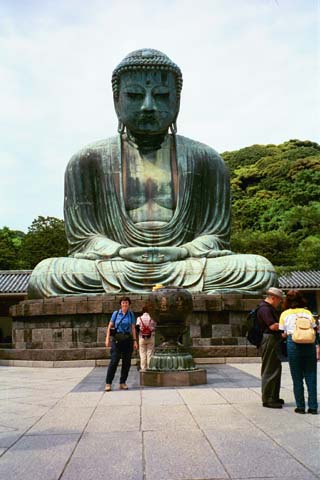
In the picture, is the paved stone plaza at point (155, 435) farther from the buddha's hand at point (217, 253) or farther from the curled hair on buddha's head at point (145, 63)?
the curled hair on buddha's head at point (145, 63)

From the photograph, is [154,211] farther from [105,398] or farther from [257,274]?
[105,398]

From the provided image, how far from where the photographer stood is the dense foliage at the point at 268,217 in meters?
27.6

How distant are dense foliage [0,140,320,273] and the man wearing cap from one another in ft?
54.3

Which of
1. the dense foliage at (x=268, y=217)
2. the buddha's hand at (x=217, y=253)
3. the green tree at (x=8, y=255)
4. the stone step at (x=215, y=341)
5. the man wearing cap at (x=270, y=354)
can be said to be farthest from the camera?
the green tree at (x=8, y=255)

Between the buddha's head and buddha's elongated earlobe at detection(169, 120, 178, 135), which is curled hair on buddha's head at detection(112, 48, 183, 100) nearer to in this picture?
the buddha's head

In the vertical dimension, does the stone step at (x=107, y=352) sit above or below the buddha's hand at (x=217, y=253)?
below

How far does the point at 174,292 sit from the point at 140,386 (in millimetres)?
1192

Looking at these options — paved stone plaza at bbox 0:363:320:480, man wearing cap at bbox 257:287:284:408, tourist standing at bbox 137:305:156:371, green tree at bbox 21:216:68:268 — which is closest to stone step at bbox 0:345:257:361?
tourist standing at bbox 137:305:156:371

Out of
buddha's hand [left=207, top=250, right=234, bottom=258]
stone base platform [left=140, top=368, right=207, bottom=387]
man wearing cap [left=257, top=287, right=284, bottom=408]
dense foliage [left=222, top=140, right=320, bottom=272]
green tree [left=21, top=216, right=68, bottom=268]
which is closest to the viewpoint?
man wearing cap [left=257, top=287, right=284, bottom=408]

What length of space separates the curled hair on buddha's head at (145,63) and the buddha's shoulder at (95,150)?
1.10 m

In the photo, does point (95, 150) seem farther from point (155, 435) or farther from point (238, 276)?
point (155, 435)

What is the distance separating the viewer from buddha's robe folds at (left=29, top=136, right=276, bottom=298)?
11.2 metres

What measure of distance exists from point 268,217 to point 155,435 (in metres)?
35.4

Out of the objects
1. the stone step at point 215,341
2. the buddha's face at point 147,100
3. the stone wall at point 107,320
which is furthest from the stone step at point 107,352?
the buddha's face at point 147,100
